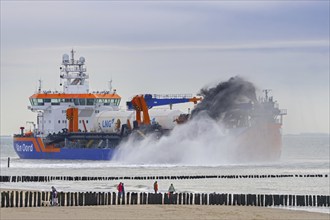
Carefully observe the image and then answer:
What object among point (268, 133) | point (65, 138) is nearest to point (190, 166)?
point (268, 133)

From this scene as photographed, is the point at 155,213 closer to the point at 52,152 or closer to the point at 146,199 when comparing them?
the point at 146,199

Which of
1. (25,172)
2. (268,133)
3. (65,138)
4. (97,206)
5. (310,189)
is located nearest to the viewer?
(97,206)

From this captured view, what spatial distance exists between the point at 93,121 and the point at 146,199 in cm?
6056

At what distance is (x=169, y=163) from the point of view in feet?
295

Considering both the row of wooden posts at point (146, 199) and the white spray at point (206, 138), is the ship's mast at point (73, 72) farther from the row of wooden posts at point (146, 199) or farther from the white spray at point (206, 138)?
the row of wooden posts at point (146, 199)

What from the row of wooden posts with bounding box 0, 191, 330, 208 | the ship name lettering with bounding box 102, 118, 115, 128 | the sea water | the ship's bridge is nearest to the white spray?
the sea water

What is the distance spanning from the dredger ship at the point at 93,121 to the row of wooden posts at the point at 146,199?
43595 mm

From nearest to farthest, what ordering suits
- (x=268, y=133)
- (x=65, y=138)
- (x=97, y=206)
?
(x=97, y=206) → (x=268, y=133) → (x=65, y=138)

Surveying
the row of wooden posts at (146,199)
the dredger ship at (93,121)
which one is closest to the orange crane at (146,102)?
the dredger ship at (93,121)

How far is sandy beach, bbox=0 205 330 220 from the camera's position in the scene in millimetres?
36625

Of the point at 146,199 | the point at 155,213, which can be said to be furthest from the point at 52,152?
the point at 155,213

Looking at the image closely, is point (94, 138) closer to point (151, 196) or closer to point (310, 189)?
point (310, 189)

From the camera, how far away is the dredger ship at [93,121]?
93188mm

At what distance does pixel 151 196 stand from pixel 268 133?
51.9 metres
